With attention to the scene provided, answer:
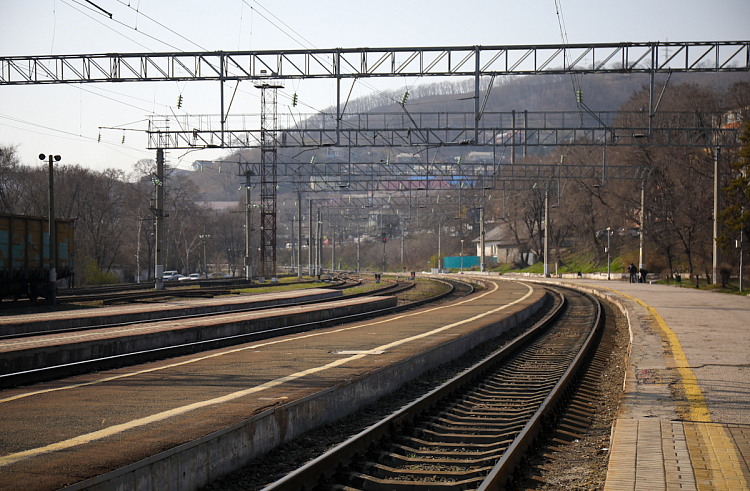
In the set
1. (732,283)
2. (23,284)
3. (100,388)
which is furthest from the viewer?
(732,283)

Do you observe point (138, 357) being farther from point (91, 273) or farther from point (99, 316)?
point (91, 273)

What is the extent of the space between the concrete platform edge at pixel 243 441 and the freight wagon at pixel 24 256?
22.5 meters

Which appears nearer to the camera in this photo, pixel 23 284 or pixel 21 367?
pixel 21 367

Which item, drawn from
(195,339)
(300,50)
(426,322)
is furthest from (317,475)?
(300,50)

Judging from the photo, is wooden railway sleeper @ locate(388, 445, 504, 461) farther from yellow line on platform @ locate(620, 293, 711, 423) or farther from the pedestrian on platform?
the pedestrian on platform

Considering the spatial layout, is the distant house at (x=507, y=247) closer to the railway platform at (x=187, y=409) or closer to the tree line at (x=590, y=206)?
the tree line at (x=590, y=206)

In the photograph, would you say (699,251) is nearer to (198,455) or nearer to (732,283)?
(732,283)

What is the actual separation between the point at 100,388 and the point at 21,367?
3.52 metres

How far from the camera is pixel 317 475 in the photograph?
→ 6082 millimetres

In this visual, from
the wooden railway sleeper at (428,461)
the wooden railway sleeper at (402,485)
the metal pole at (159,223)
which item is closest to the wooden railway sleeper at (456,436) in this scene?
the wooden railway sleeper at (428,461)

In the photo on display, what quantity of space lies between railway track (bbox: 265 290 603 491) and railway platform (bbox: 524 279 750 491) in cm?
107

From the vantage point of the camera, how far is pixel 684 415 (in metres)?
8.19

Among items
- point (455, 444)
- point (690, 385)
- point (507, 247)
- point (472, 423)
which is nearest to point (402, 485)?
point (455, 444)

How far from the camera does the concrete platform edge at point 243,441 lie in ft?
17.5
